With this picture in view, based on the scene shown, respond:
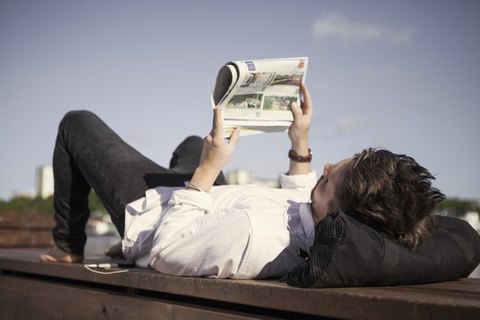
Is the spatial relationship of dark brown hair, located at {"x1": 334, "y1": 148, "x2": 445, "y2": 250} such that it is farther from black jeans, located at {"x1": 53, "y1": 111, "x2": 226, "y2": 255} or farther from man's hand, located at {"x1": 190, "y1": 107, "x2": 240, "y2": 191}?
black jeans, located at {"x1": 53, "y1": 111, "x2": 226, "y2": 255}

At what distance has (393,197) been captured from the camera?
1.70 metres

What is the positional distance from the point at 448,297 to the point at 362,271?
0.85 ft

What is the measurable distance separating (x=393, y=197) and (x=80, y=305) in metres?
1.64

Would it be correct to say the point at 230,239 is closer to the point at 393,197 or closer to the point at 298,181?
the point at 393,197

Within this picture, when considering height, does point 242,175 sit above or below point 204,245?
below

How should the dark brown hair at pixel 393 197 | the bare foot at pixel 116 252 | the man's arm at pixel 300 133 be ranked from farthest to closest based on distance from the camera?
the bare foot at pixel 116 252
the man's arm at pixel 300 133
the dark brown hair at pixel 393 197

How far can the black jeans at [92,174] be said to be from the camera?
9.75 feet

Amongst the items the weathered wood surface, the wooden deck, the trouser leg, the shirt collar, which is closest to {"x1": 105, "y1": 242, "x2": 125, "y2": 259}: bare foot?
the trouser leg

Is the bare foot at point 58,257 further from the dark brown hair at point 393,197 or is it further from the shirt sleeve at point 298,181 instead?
the dark brown hair at point 393,197

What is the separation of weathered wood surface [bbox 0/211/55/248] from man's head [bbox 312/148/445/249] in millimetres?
5608

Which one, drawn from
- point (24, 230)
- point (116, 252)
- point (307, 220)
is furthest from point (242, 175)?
point (307, 220)

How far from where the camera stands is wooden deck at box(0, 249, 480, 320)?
132 centimetres

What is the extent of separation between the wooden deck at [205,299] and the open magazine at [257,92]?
87cm

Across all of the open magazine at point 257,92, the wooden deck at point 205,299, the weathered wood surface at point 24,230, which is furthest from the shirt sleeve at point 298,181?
the weathered wood surface at point 24,230
